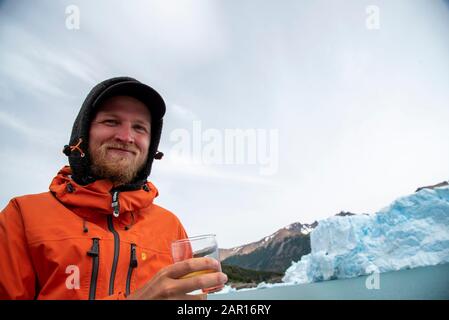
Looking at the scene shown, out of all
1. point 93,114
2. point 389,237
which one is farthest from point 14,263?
point 389,237

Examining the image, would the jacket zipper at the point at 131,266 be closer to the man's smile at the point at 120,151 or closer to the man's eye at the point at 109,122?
the man's smile at the point at 120,151

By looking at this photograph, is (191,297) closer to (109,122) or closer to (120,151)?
(120,151)

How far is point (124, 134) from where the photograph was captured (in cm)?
149

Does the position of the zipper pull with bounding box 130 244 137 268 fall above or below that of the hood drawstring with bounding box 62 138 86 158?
below

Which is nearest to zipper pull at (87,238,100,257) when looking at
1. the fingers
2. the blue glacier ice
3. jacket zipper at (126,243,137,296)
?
jacket zipper at (126,243,137,296)

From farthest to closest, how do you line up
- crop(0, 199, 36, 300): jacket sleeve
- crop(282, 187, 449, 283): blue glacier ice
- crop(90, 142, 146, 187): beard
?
crop(282, 187, 449, 283): blue glacier ice
crop(90, 142, 146, 187): beard
crop(0, 199, 36, 300): jacket sleeve

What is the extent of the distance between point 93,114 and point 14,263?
2.62 feet

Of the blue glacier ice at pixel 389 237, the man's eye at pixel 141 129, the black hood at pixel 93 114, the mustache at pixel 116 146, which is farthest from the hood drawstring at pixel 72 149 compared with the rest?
the blue glacier ice at pixel 389 237

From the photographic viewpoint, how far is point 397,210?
18469 mm

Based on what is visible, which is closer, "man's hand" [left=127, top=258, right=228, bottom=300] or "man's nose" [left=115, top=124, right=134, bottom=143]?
"man's hand" [left=127, top=258, right=228, bottom=300]

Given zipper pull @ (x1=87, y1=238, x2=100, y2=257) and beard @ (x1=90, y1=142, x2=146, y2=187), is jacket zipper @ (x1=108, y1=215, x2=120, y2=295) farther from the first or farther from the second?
beard @ (x1=90, y1=142, x2=146, y2=187)

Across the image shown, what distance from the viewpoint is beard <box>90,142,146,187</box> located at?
4.74 ft
